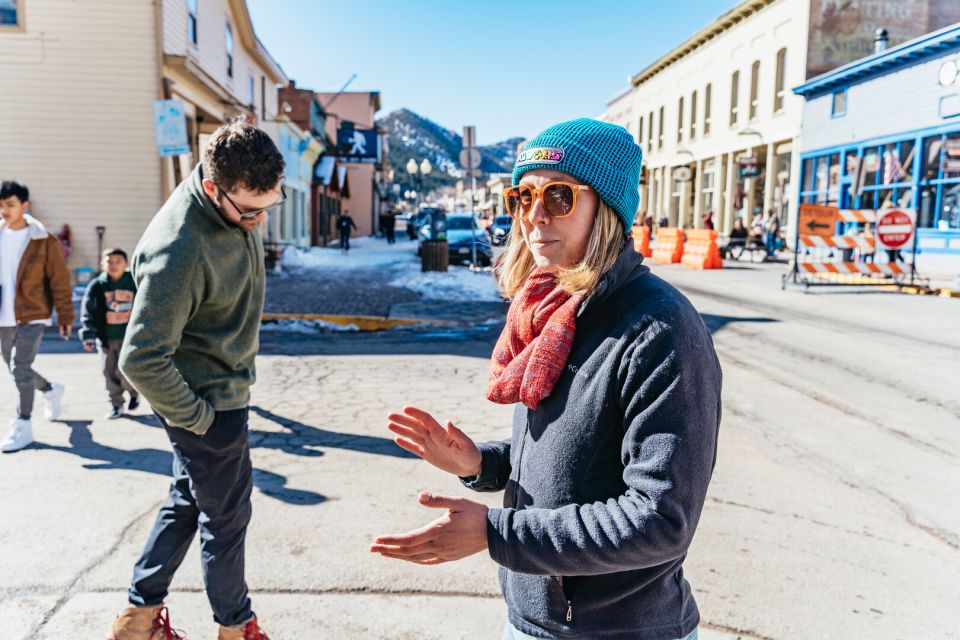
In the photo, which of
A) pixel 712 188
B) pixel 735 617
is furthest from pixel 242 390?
pixel 712 188

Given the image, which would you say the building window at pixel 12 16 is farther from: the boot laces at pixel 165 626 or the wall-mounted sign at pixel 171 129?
the boot laces at pixel 165 626

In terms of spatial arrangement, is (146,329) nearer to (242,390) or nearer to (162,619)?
(242,390)

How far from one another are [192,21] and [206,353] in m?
17.9

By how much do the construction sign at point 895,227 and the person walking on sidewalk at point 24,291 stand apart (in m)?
14.9

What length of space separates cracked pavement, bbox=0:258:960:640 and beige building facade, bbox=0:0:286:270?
8556 millimetres

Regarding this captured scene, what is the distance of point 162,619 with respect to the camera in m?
2.88

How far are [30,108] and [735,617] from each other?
55.6ft

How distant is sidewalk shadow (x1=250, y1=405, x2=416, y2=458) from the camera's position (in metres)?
5.39

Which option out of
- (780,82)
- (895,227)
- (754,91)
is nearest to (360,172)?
(754,91)

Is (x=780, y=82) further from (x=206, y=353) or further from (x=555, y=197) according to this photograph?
(x=555, y=197)

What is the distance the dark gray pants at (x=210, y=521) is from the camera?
2.79 meters

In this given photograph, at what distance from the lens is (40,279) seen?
17.7 ft

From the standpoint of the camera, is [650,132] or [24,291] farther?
[650,132]

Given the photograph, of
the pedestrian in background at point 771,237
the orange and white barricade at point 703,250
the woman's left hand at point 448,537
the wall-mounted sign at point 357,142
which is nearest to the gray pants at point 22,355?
the woman's left hand at point 448,537
